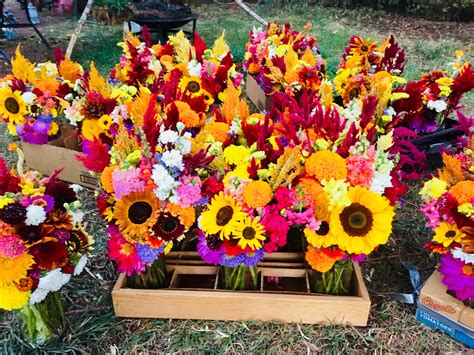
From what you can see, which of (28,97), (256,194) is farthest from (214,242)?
(28,97)

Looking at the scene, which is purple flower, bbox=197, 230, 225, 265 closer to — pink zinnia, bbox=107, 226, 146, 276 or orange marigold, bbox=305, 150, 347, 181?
pink zinnia, bbox=107, 226, 146, 276

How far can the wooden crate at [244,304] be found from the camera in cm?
183

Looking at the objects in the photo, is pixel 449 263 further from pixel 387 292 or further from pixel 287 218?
pixel 287 218

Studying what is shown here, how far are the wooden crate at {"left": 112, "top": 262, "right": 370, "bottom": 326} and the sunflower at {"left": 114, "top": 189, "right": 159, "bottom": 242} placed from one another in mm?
401

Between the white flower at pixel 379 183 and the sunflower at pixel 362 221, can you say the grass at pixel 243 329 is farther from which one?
the white flower at pixel 379 183

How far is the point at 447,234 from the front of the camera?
169 centimetres

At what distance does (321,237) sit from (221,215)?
1.25 feet

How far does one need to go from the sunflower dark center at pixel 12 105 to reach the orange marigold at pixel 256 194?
1971 mm

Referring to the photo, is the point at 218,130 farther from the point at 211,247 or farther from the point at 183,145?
the point at 211,247

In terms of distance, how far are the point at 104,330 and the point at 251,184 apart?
3.00 ft

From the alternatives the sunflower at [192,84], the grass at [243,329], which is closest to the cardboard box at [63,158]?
the grass at [243,329]

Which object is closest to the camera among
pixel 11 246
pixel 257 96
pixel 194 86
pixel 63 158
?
pixel 11 246

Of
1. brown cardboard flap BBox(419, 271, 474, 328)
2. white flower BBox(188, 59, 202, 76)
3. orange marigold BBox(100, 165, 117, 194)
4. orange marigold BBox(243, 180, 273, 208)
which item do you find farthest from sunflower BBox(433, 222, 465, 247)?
white flower BBox(188, 59, 202, 76)

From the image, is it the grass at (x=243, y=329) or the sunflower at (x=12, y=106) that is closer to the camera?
the grass at (x=243, y=329)
